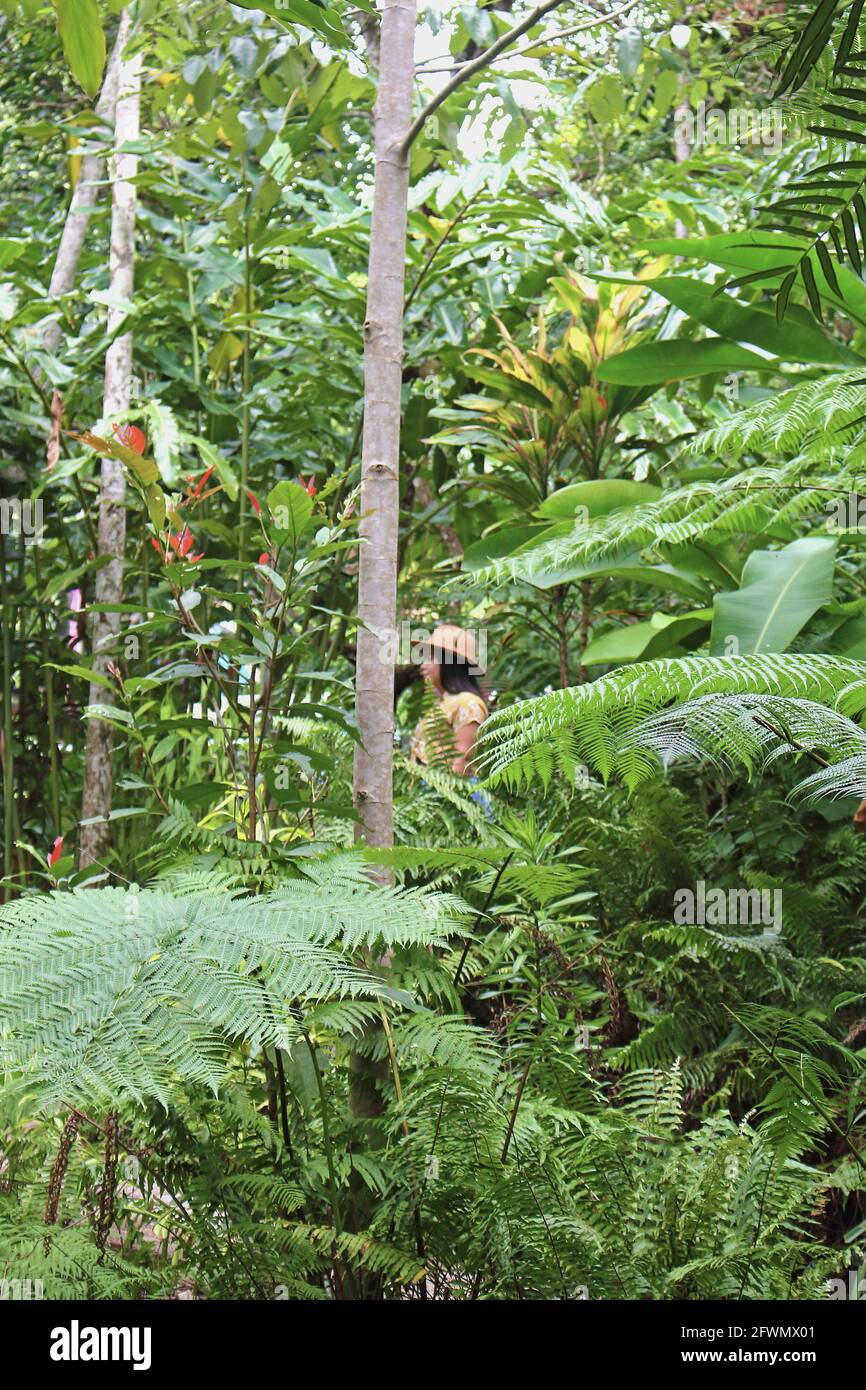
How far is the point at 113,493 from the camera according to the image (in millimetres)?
2805

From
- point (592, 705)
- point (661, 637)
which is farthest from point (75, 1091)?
point (661, 637)

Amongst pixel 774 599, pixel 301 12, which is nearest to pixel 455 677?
pixel 774 599

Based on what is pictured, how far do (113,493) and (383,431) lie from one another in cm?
147

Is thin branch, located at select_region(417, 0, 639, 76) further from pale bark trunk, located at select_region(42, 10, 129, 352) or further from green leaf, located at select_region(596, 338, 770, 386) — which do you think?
pale bark trunk, located at select_region(42, 10, 129, 352)

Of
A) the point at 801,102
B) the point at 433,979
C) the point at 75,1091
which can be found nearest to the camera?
the point at 75,1091

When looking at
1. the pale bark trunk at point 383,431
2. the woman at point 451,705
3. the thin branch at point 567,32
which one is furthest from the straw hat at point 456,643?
the thin branch at point 567,32

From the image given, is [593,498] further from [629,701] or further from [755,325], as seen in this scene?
[629,701]

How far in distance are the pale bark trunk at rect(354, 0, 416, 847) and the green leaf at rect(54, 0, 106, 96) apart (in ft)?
1.45

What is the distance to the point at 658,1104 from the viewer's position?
1242 millimetres

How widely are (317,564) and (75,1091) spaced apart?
72 centimetres

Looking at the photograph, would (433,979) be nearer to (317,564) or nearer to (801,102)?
(317,564)

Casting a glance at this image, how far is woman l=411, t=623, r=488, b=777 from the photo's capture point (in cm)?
228

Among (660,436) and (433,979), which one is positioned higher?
(660,436)

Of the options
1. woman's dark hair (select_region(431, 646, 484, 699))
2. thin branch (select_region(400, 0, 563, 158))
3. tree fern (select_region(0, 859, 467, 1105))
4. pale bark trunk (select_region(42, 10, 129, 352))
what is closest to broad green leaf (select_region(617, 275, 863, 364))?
thin branch (select_region(400, 0, 563, 158))
